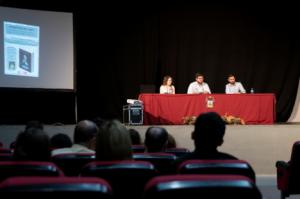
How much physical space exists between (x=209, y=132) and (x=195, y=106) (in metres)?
6.51

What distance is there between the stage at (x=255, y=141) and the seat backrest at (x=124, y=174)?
4.79 m

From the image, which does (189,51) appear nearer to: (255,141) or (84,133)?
(255,141)

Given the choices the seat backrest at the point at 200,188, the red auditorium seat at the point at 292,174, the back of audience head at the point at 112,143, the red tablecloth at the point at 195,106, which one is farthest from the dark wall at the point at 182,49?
the seat backrest at the point at 200,188

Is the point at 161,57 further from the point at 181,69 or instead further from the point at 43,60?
the point at 43,60

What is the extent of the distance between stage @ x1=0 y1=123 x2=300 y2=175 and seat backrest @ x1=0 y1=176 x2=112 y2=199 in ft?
18.0

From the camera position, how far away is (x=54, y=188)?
1552 millimetres

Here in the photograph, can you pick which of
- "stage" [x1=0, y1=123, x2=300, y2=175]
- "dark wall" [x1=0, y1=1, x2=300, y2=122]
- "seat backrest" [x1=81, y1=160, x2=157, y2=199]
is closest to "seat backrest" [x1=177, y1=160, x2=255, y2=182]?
"seat backrest" [x1=81, y1=160, x2=157, y2=199]

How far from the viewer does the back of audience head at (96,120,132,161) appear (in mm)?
2807

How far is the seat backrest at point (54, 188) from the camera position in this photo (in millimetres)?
1542

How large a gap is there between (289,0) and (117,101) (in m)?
4.46

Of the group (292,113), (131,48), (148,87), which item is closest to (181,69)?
(131,48)

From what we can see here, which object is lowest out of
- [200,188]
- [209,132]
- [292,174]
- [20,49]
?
[292,174]

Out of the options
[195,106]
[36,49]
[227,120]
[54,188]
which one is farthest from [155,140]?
[36,49]

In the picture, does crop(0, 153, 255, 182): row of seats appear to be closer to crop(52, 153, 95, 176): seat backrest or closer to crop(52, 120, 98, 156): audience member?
crop(52, 153, 95, 176): seat backrest
